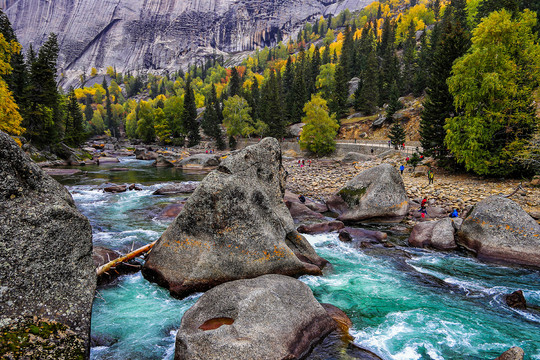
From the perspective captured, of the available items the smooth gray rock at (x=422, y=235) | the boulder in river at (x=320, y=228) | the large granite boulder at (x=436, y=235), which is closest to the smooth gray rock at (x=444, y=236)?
the large granite boulder at (x=436, y=235)

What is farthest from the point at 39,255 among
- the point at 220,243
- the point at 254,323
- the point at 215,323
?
the point at 220,243

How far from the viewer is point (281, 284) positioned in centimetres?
Answer: 801

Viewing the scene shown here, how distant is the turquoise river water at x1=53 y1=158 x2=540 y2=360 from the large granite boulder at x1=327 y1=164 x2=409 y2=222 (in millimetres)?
4003

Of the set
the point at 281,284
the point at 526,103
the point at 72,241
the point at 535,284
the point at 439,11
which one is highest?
A: the point at 439,11

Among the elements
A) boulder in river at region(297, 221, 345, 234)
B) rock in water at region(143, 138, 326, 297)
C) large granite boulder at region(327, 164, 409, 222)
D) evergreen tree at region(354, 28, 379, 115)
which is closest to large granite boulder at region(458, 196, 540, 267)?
large granite boulder at region(327, 164, 409, 222)

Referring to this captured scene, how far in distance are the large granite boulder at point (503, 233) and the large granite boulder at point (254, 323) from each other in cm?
1017

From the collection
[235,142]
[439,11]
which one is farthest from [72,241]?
[439,11]

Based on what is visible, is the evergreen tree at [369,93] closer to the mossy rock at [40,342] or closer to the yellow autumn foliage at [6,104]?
the yellow autumn foliage at [6,104]

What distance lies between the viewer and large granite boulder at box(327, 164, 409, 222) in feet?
62.4

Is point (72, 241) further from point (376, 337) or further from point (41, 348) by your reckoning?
point (376, 337)

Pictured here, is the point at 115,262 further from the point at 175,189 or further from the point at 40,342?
the point at 175,189

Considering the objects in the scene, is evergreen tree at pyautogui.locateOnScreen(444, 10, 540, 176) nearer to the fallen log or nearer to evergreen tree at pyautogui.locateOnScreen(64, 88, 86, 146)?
the fallen log

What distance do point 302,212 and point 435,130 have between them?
19885 millimetres

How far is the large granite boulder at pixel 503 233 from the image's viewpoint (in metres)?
12.6
